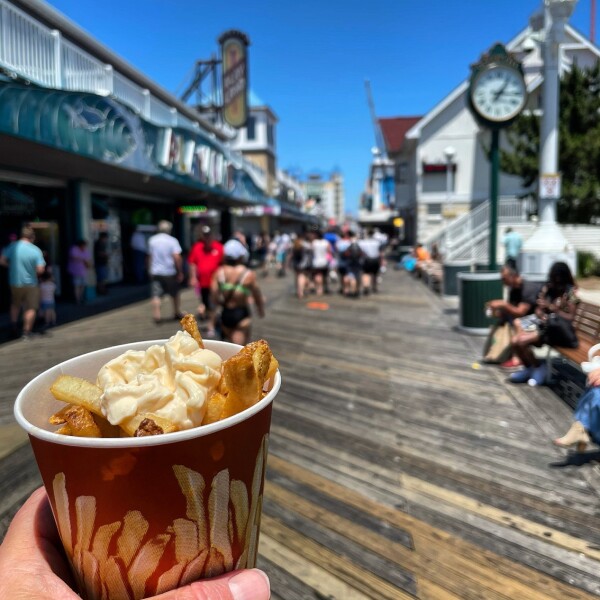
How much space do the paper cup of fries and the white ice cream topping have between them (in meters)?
0.08

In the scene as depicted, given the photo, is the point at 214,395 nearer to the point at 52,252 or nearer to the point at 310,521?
the point at 310,521

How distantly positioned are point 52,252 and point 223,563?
12948 millimetres

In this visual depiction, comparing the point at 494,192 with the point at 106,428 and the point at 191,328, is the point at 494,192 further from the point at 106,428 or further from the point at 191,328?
the point at 106,428

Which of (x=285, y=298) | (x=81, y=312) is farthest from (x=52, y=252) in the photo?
(x=285, y=298)

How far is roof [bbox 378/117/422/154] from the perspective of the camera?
3830 centimetres

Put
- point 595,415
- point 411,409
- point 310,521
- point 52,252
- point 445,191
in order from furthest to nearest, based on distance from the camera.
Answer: point 445,191 < point 52,252 < point 411,409 < point 595,415 < point 310,521

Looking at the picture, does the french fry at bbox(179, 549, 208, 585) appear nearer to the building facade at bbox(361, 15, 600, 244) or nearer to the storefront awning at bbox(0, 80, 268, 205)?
the storefront awning at bbox(0, 80, 268, 205)

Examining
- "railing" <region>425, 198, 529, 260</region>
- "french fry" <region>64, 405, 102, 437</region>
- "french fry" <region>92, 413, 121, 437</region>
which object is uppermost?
"railing" <region>425, 198, 529, 260</region>

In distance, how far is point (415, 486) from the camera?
130 inches

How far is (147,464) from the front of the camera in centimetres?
87

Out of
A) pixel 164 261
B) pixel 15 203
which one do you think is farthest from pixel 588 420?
pixel 15 203

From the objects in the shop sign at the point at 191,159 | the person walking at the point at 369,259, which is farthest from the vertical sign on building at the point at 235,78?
the person walking at the point at 369,259

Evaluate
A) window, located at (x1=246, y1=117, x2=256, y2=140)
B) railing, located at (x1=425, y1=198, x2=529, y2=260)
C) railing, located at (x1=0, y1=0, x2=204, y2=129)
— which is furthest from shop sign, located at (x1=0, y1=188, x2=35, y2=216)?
window, located at (x1=246, y1=117, x2=256, y2=140)

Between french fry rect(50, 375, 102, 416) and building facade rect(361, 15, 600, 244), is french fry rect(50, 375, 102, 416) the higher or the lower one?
the lower one
